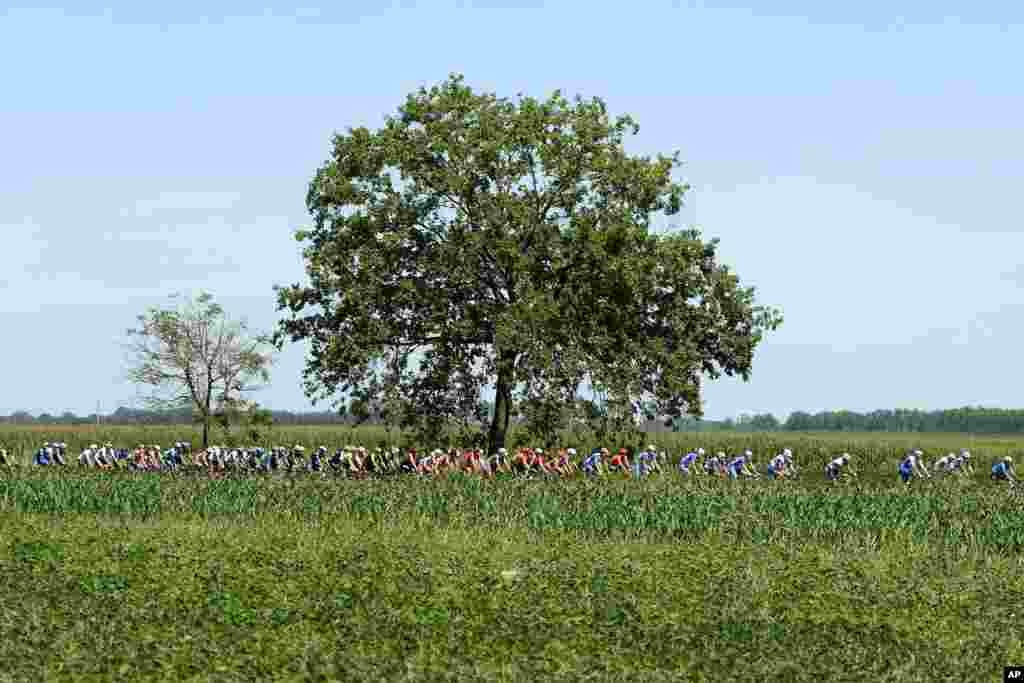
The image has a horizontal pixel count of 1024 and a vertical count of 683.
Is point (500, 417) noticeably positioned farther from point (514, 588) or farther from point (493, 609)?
point (493, 609)

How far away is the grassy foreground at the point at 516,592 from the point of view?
46.9 ft

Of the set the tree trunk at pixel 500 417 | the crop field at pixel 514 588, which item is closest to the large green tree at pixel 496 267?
the tree trunk at pixel 500 417

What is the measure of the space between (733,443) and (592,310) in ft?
115

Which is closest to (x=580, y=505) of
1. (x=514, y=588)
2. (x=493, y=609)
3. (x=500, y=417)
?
(x=514, y=588)

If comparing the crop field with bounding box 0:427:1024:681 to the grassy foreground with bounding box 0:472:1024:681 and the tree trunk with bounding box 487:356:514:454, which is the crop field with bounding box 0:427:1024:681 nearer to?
the grassy foreground with bounding box 0:472:1024:681

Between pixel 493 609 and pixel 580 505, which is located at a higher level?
pixel 580 505

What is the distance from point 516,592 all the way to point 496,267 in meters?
28.3

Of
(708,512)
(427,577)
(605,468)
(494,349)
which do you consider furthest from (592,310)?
(427,577)

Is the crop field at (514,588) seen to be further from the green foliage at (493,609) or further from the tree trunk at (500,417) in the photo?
the tree trunk at (500,417)

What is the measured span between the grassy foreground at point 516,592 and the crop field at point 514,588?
0.17 feet

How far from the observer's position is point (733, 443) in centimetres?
7919

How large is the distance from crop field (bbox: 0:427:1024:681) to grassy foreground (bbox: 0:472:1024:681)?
0.05 m

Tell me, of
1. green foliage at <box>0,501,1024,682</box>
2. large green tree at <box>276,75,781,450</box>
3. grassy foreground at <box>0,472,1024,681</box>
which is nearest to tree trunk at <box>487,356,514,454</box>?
large green tree at <box>276,75,781,450</box>

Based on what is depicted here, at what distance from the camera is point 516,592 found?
706 inches
